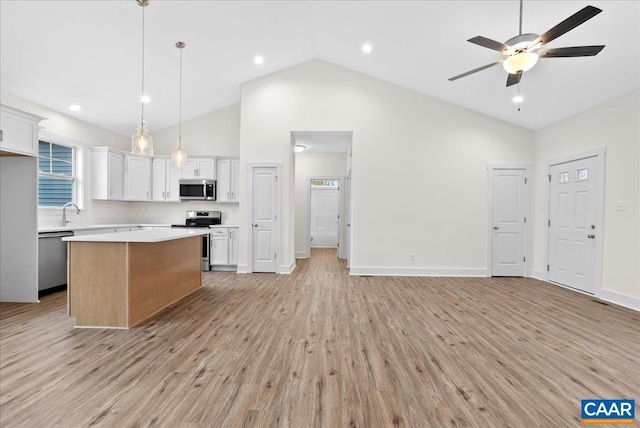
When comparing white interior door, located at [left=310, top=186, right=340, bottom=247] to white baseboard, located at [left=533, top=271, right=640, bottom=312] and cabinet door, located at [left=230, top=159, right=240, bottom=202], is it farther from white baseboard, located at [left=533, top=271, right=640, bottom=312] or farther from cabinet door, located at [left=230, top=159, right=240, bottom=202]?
white baseboard, located at [left=533, top=271, right=640, bottom=312]

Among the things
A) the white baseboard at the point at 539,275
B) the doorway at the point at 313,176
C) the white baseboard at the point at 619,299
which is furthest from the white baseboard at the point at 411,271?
the doorway at the point at 313,176

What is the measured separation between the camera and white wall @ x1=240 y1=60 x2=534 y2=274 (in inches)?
229

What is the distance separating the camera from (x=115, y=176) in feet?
19.8

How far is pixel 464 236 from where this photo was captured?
580 centimetres

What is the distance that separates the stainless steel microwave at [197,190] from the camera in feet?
20.9

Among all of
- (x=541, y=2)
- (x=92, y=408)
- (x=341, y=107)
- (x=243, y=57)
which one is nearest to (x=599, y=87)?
(x=541, y=2)

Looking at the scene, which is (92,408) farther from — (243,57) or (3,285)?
(243,57)

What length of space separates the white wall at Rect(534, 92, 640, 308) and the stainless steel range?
21.7 feet

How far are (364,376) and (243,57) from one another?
5.16 meters

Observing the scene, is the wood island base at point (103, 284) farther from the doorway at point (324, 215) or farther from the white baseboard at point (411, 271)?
the doorway at point (324, 215)

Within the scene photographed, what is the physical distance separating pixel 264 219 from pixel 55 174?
362 cm

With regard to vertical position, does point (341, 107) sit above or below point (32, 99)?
above

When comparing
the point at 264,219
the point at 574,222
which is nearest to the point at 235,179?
the point at 264,219

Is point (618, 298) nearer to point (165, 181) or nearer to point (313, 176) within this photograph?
point (313, 176)
